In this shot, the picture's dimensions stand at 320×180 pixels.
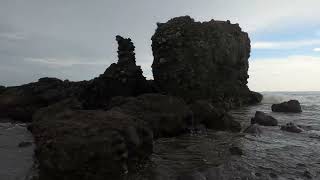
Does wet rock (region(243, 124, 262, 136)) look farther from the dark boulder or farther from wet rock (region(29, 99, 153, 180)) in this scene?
wet rock (region(29, 99, 153, 180))

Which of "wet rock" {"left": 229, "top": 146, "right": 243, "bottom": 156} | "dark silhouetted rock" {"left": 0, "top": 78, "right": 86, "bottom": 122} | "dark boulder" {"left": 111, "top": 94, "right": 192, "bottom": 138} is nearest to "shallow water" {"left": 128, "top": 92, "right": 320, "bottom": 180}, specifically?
"wet rock" {"left": 229, "top": 146, "right": 243, "bottom": 156}

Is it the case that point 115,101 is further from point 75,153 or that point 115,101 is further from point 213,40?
point 213,40

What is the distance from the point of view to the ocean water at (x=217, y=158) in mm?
13516

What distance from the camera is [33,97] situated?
36031 mm

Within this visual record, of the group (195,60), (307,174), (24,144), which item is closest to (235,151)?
(307,174)

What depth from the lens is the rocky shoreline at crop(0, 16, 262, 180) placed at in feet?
41.5

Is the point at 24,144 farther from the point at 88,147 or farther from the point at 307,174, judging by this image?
the point at 307,174

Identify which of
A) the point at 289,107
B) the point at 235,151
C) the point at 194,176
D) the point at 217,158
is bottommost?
the point at 194,176

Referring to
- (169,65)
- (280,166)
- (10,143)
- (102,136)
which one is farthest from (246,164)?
(169,65)

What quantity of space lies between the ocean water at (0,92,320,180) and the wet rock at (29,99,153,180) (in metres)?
0.74

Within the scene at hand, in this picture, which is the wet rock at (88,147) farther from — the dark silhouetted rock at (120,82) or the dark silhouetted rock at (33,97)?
the dark silhouetted rock at (33,97)

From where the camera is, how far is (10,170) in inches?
545

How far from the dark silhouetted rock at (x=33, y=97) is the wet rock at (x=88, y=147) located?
1975cm

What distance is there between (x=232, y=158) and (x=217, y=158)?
631 mm
